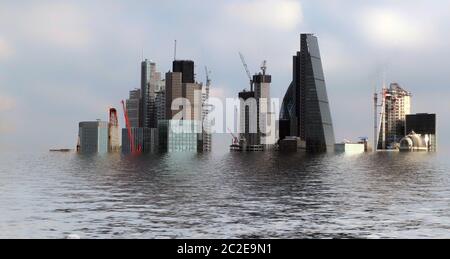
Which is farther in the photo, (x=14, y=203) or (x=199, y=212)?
(x=14, y=203)

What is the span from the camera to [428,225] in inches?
2473

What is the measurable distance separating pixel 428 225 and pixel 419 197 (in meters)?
33.9

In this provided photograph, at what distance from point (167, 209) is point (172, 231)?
742 inches

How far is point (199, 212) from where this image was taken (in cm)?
7300

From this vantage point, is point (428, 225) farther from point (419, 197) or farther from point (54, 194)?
point (54, 194)
